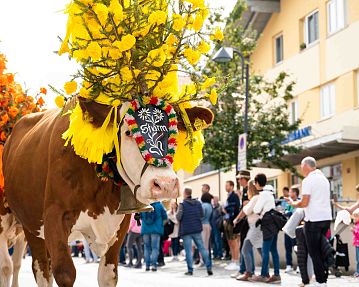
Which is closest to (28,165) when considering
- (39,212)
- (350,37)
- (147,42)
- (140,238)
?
(39,212)

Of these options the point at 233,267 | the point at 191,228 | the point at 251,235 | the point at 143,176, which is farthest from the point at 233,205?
the point at 143,176

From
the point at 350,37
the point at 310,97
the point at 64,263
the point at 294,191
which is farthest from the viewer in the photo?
the point at 310,97

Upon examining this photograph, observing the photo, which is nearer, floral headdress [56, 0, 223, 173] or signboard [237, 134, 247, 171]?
floral headdress [56, 0, 223, 173]

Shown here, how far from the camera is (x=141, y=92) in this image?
23.2ft

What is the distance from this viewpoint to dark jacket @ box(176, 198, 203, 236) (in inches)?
720

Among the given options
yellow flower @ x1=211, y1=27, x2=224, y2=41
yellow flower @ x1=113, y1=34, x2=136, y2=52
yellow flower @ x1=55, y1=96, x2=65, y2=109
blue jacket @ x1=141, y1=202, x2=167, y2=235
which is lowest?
blue jacket @ x1=141, y1=202, x2=167, y2=235

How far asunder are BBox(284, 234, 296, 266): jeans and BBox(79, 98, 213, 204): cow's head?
1136 cm

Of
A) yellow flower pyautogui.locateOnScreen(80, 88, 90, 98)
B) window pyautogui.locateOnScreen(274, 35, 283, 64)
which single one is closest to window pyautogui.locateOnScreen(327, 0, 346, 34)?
window pyautogui.locateOnScreen(274, 35, 283, 64)

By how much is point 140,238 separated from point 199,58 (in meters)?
15.5

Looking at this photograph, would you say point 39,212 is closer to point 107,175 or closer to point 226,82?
point 107,175

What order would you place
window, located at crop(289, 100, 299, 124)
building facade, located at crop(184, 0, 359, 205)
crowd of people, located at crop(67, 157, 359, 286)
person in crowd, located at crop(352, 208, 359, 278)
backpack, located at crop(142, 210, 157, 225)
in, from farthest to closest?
window, located at crop(289, 100, 299, 124) → building facade, located at crop(184, 0, 359, 205) → backpack, located at crop(142, 210, 157, 225) → person in crowd, located at crop(352, 208, 359, 278) → crowd of people, located at crop(67, 157, 359, 286)

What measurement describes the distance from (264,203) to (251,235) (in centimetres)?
91

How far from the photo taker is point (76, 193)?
274 inches

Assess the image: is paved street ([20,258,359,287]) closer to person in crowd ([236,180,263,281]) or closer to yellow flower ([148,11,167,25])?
person in crowd ([236,180,263,281])
